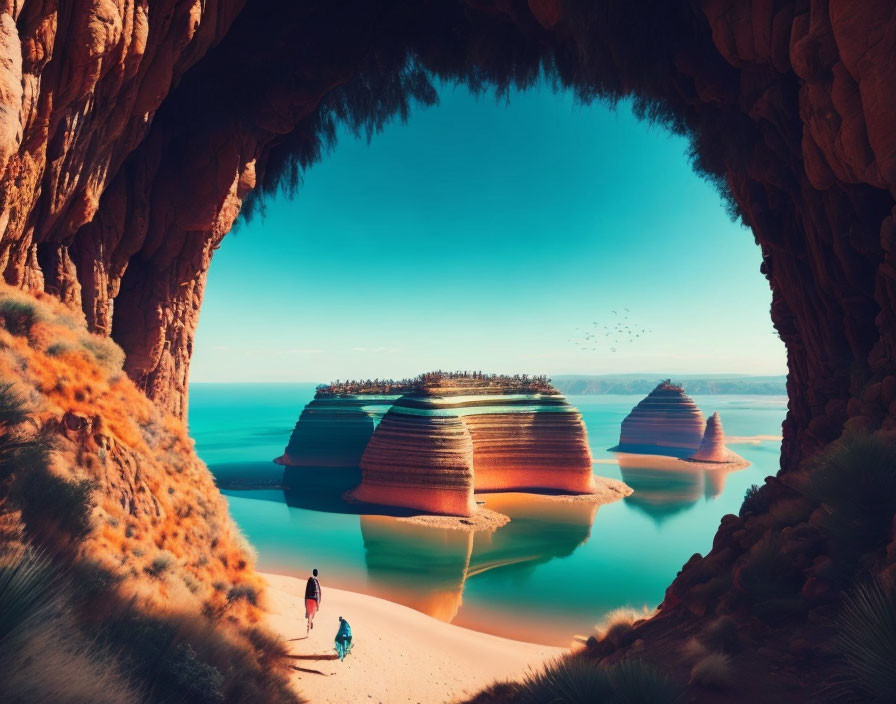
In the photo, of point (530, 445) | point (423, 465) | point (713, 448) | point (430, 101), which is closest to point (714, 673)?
point (430, 101)

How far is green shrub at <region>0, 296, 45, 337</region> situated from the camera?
646cm

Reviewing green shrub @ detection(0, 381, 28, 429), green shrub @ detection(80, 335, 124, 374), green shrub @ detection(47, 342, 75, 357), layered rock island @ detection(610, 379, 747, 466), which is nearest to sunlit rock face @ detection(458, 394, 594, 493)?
green shrub @ detection(80, 335, 124, 374)

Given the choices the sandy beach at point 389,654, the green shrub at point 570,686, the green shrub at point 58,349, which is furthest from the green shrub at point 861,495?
the green shrub at point 58,349

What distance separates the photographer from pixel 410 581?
64.8 ft

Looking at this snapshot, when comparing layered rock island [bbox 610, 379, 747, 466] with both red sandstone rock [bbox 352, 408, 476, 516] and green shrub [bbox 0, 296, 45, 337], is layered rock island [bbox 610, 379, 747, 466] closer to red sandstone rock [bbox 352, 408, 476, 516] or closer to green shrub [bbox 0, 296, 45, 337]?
red sandstone rock [bbox 352, 408, 476, 516]

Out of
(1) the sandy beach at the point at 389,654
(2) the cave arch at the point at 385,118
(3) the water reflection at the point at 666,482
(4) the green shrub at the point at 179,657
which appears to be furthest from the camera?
(3) the water reflection at the point at 666,482

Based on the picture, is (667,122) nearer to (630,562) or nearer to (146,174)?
(146,174)

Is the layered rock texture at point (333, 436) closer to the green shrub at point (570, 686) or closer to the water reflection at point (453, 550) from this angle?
the water reflection at point (453, 550)

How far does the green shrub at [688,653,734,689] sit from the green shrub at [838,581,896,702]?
86 centimetres

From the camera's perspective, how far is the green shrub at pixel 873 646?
3.06 m

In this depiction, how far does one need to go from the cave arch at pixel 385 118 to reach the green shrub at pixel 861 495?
1527mm

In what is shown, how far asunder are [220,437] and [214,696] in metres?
85.3

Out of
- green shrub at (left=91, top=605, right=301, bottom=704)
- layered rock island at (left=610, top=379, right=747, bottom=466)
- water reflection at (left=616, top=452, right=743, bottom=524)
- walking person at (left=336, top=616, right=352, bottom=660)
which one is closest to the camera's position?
green shrub at (left=91, top=605, right=301, bottom=704)

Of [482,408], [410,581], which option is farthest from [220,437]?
[410,581]
